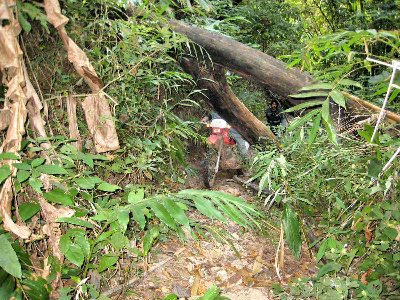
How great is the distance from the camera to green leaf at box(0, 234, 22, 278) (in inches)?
47.3

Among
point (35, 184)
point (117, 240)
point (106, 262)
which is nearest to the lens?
point (35, 184)

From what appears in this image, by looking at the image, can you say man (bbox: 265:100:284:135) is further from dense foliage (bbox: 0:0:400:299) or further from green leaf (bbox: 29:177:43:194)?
green leaf (bbox: 29:177:43:194)

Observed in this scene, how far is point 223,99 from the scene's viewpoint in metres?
3.79

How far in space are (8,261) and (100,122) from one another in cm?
108

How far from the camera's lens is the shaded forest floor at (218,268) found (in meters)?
2.33

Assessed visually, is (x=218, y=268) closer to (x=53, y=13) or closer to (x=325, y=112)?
(x=325, y=112)

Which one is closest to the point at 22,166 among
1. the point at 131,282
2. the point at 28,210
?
the point at 28,210

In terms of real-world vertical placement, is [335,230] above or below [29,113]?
below

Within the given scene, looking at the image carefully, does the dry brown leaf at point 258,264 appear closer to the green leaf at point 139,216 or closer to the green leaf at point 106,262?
the green leaf at point 106,262

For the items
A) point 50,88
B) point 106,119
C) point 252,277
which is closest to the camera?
point 106,119

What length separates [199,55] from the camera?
348 cm

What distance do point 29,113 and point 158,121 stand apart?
121 cm

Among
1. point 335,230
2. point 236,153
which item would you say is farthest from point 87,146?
point 236,153

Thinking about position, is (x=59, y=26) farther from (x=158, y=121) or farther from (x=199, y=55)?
(x=199, y=55)
